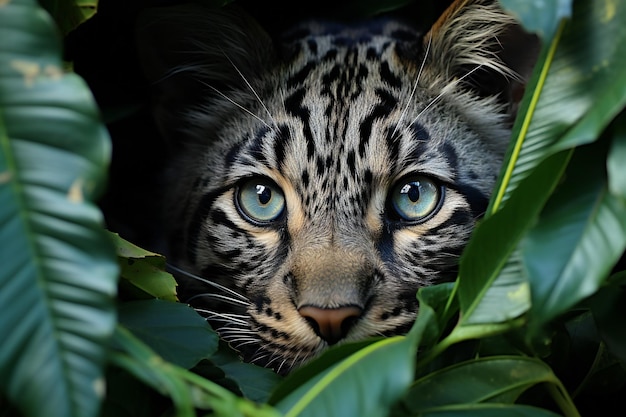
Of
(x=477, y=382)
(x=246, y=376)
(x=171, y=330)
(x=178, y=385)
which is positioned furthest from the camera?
(x=246, y=376)

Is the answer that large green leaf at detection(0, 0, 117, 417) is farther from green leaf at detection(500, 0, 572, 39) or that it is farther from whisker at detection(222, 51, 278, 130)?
whisker at detection(222, 51, 278, 130)

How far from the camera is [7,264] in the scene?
1.04 metres

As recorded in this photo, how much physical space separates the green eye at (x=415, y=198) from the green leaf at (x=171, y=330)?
0.67m

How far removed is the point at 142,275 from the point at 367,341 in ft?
1.93

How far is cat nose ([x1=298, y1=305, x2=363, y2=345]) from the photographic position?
1.68 metres

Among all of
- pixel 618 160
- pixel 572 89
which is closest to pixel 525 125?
pixel 572 89

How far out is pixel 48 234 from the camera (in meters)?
1.05

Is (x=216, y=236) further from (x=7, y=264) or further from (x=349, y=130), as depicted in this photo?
(x=7, y=264)

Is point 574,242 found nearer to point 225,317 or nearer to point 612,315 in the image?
point 612,315

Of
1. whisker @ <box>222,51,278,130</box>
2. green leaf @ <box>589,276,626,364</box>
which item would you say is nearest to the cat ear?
whisker @ <box>222,51,278,130</box>

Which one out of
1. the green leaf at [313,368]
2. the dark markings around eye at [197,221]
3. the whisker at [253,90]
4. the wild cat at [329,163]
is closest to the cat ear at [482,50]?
the wild cat at [329,163]

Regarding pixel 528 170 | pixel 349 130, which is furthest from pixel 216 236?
pixel 528 170

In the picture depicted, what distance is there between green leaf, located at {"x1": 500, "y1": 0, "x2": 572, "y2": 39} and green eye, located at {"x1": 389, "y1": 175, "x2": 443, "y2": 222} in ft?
2.61

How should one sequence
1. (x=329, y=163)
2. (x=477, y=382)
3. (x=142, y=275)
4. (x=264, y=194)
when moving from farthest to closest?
(x=264, y=194) < (x=329, y=163) < (x=142, y=275) < (x=477, y=382)
